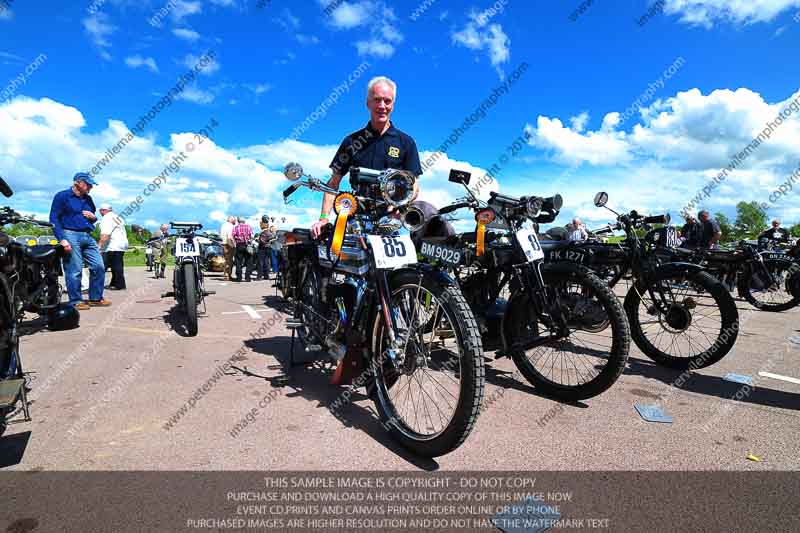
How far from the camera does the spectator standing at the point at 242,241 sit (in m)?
12.3

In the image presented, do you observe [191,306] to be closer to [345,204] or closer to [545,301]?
[345,204]

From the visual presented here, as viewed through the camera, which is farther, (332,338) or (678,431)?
(332,338)

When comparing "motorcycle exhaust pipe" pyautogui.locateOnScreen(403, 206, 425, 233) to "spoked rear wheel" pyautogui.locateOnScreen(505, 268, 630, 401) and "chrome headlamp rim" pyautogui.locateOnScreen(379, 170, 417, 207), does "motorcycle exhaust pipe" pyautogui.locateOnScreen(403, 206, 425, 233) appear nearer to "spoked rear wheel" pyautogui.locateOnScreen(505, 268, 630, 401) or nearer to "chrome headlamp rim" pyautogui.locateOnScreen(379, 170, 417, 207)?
"chrome headlamp rim" pyautogui.locateOnScreen(379, 170, 417, 207)

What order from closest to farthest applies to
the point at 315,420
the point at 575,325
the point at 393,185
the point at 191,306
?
the point at 393,185, the point at 315,420, the point at 575,325, the point at 191,306

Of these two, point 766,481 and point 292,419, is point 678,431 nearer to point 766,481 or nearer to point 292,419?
point 766,481

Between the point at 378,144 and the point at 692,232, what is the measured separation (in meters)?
9.92

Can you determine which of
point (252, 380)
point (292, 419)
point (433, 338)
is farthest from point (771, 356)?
point (252, 380)

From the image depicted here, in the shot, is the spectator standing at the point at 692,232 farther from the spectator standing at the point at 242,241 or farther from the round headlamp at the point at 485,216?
the spectator standing at the point at 242,241

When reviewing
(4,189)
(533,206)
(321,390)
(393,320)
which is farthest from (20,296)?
(533,206)

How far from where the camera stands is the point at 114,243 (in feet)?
30.3

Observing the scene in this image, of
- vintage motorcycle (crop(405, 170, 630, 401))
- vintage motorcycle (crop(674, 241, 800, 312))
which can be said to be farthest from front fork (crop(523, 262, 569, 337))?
vintage motorcycle (crop(674, 241, 800, 312))

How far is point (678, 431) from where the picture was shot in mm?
2605

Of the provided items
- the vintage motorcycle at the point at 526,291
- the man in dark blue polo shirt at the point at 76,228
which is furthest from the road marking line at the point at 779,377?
the man in dark blue polo shirt at the point at 76,228

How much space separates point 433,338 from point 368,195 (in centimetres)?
104
